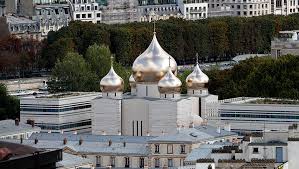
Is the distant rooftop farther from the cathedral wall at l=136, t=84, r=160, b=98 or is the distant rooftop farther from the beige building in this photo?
the beige building

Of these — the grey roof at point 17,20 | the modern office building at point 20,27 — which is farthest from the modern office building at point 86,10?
the modern office building at point 20,27

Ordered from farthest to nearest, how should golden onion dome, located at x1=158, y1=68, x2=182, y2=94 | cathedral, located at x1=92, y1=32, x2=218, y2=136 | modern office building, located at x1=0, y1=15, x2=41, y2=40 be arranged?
1. modern office building, located at x1=0, y1=15, x2=41, y2=40
2. cathedral, located at x1=92, y1=32, x2=218, y2=136
3. golden onion dome, located at x1=158, y1=68, x2=182, y2=94

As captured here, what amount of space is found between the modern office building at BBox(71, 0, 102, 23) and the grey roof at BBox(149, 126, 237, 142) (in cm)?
8322

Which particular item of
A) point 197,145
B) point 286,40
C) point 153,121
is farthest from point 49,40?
point 197,145

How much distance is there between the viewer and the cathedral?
243ft

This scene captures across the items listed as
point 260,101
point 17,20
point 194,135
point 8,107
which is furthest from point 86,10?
point 194,135

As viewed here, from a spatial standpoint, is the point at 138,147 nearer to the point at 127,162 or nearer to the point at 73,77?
the point at 127,162

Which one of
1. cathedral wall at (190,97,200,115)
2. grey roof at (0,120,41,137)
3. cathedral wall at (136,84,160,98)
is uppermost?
cathedral wall at (136,84,160,98)

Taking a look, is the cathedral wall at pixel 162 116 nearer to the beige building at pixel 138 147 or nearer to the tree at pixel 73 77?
the beige building at pixel 138 147

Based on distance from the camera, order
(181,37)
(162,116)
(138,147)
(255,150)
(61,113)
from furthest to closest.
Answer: (181,37), (61,113), (162,116), (138,147), (255,150)

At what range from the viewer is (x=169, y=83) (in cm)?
7294

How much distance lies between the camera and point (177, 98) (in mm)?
74312

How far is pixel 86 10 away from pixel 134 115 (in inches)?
3143

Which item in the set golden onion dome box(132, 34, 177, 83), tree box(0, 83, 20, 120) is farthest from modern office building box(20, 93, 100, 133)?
golden onion dome box(132, 34, 177, 83)
